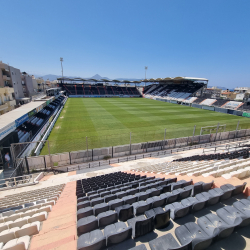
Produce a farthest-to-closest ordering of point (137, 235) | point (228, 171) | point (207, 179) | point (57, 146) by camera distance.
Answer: point (57, 146)
point (228, 171)
point (207, 179)
point (137, 235)

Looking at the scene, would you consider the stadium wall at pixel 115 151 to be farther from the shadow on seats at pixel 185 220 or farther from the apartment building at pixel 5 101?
the apartment building at pixel 5 101

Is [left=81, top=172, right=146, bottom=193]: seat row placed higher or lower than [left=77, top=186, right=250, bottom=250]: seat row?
lower

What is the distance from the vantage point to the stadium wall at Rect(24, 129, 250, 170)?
43.8 ft

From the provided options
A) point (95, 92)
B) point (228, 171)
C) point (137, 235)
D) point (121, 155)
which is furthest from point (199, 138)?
point (95, 92)

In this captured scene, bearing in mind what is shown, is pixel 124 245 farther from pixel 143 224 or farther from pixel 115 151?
pixel 115 151

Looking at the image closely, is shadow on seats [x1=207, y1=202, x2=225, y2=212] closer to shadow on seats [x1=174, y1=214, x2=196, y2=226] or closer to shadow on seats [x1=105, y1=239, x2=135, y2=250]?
shadow on seats [x1=174, y1=214, x2=196, y2=226]

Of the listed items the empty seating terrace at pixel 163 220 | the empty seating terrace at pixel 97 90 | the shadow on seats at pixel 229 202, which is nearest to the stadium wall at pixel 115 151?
the empty seating terrace at pixel 163 220

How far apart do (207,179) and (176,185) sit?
1.61 meters

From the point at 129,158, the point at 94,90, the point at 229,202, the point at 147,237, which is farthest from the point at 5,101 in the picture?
the point at 94,90

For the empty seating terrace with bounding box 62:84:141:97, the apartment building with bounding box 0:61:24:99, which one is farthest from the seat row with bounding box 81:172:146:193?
the empty seating terrace with bounding box 62:84:141:97

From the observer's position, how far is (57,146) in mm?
18141

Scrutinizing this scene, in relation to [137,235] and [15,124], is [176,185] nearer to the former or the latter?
[137,235]

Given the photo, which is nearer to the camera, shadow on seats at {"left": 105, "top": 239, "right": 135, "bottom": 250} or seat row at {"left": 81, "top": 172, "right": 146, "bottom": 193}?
shadow on seats at {"left": 105, "top": 239, "right": 135, "bottom": 250}

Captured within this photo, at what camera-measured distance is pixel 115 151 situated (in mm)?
15891
